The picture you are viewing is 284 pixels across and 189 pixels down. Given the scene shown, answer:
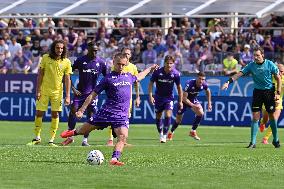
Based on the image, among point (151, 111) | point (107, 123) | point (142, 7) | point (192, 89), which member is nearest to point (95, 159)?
point (107, 123)

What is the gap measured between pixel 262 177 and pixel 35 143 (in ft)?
25.7

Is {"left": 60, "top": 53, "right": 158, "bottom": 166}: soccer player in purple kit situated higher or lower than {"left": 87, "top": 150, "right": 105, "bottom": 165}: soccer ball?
higher

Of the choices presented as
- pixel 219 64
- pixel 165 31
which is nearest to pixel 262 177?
pixel 219 64

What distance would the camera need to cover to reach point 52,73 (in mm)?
20922

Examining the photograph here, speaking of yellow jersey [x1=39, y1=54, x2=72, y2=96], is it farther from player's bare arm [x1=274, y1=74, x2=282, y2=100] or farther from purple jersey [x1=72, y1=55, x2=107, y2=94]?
player's bare arm [x1=274, y1=74, x2=282, y2=100]

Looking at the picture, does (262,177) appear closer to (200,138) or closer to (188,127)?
(200,138)

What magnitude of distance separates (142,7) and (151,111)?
7.05 metres

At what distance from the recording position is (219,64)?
34.8 metres

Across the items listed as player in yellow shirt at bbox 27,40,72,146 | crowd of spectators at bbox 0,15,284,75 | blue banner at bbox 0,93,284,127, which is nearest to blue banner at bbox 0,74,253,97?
crowd of spectators at bbox 0,15,284,75

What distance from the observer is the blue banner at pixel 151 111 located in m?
32.6

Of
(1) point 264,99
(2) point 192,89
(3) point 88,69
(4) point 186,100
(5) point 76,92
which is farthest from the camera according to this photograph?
(2) point 192,89

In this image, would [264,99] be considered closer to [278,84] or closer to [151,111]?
[278,84]

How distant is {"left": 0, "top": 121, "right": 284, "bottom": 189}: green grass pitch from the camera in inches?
522

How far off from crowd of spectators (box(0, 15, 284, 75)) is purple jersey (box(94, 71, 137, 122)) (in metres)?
18.3
